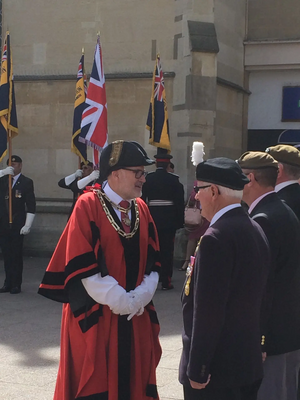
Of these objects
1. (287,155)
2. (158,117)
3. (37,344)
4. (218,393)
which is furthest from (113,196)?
(158,117)

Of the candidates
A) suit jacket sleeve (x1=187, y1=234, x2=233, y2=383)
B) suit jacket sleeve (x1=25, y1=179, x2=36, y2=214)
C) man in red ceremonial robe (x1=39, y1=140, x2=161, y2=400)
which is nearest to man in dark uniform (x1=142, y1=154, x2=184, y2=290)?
suit jacket sleeve (x1=25, y1=179, x2=36, y2=214)

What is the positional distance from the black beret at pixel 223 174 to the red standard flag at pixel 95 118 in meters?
5.81

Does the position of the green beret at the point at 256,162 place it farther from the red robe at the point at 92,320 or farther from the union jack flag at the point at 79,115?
the union jack flag at the point at 79,115

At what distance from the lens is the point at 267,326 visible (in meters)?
3.45

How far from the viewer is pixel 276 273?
346 cm

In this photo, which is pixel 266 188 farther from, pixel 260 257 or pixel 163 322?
pixel 163 322

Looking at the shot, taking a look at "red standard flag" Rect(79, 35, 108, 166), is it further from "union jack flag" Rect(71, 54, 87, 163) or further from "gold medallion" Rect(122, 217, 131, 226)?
"gold medallion" Rect(122, 217, 131, 226)

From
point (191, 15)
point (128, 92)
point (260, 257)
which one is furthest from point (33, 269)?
point (260, 257)

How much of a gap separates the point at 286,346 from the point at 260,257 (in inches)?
29.8

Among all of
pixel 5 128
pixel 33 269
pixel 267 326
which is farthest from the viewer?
pixel 33 269

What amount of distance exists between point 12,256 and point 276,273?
20.3ft

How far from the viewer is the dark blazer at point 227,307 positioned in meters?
2.84

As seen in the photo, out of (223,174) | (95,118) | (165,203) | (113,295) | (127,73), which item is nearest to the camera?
(223,174)

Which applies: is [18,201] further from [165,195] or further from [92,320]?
[92,320]
